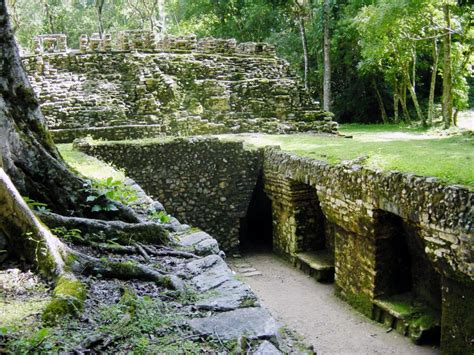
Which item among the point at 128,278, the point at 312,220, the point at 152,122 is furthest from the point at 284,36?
the point at 128,278

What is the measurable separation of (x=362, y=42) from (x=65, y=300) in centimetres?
1576

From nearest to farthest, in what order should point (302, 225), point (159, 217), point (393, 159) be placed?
point (159, 217)
point (393, 159)
point (302, 225)

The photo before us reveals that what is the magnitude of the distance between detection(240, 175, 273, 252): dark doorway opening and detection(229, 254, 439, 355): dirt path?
1.29m

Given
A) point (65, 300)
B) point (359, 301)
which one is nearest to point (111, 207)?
point (65, 300)

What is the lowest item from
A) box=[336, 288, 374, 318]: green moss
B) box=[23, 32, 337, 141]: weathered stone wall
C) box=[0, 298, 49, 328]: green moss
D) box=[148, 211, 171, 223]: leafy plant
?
box=[336, 288, 374, 318]: green moss

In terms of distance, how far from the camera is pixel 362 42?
16906 mm

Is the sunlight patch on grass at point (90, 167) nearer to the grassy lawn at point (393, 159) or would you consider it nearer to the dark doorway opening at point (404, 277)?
the grassy lawn at point (393, 159)

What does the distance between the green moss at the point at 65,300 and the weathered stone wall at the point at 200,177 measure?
7474 millimetres

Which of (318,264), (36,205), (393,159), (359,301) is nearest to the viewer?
(36,205)

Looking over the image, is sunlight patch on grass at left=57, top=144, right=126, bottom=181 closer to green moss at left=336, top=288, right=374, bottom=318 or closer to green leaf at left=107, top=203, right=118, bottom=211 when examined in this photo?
green leaf at left=107, top=203, right=118, bottom=211

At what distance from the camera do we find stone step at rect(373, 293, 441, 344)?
643cm

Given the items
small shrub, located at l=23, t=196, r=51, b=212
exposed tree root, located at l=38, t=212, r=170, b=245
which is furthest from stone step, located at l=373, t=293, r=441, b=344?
small shrub, located at l=23, t=196, r=51, b=212

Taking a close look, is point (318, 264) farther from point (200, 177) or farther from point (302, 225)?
point (200, 177)

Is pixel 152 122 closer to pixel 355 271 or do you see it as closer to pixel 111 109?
pixel 111 109
